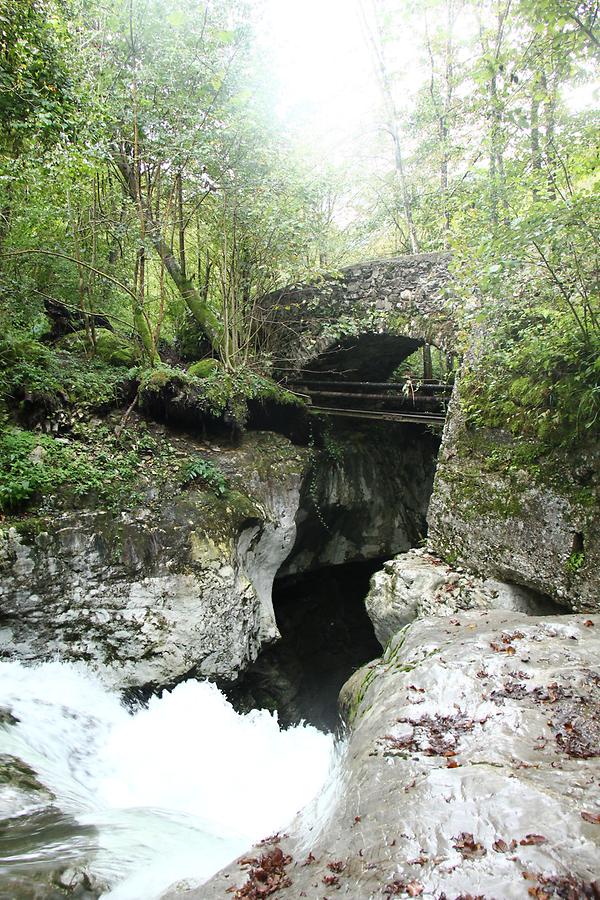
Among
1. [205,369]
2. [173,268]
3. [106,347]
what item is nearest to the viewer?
[205,369]

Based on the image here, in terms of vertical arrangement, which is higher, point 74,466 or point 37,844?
point 74,466

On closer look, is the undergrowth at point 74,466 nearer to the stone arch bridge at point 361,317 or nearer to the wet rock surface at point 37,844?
the wet rock surface at point 37,844

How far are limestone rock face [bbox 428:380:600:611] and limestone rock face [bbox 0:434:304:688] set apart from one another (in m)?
3.09

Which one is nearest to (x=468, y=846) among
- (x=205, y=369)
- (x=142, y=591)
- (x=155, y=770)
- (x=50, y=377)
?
(x=155, y=770)

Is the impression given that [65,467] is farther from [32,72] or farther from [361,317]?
[361,317]

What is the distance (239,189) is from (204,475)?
206 inches

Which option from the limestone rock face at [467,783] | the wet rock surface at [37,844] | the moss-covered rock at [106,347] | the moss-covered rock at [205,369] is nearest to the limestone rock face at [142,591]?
the wet rock surface at [37,844]

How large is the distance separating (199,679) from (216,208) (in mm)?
8362

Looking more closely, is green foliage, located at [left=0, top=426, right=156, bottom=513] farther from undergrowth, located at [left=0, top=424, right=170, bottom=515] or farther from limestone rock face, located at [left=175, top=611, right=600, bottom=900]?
limestone rock face, located at [left=175, top=611, right=600, bottom=900]

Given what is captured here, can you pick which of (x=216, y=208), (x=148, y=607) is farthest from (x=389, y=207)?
(x=148, y=607)

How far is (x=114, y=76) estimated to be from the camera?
25.4ft

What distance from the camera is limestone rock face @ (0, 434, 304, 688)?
5.98 meters

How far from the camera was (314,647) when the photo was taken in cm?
1065

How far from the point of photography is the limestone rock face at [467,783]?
1878 millimetres
